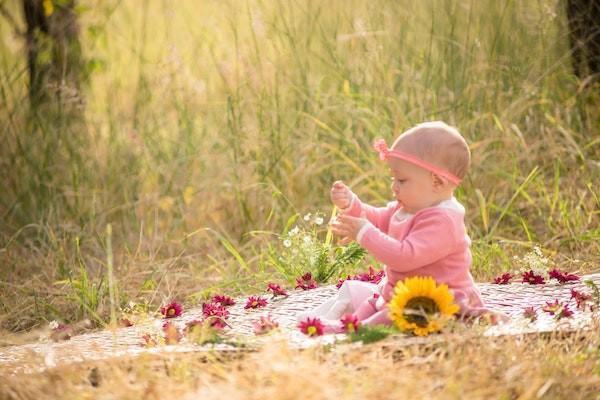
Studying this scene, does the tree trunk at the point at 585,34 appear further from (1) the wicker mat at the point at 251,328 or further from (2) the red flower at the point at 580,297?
(2) the red flower at the point at 580,297

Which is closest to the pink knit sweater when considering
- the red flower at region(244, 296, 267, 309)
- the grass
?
the red flower at region(244, 296, 267, 309)

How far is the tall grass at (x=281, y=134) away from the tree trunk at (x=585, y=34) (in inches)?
3.2

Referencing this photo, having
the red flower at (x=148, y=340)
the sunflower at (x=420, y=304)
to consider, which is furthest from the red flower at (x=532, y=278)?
the red flower at (x=148, y=340)

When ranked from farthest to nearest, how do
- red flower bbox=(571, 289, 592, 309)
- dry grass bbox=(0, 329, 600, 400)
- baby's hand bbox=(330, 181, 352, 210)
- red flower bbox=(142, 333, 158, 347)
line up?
1. red flower bbox=(571, 289, 592, 309)
2. baby's hand bbox=(330, 181, 352, 210)
3. red flower bbox=(142, 333, 158, 347)
4. dry grass bbox=(0, 329, 600, 400)

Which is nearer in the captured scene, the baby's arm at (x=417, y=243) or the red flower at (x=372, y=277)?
the baby's arm at (x=417, y=243)

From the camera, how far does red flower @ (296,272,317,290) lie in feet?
15.5

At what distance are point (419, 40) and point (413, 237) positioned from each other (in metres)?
3.19

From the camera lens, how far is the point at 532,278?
462cm

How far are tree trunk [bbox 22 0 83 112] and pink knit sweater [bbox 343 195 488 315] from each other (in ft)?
10.5

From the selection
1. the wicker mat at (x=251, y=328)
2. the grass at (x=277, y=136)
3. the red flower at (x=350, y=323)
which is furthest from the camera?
the grass at (x=277, y=136)

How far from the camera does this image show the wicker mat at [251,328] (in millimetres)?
3447

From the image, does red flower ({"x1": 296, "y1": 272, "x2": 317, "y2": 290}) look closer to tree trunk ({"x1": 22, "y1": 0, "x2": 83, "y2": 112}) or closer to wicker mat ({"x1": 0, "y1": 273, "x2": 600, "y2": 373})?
wicker mat ({"x1": 0, "y1": 273, "x2": 600, "y2": 373})

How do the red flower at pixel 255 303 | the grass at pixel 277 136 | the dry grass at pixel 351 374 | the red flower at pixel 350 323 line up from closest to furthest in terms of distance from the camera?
the dry grass at pixel 351 374 < the red flower at pixel 350 323 < the red flower at pixel 255 303 < the grass at pixel 277 136

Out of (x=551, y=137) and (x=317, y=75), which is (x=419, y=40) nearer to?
(x=317, y=75)
